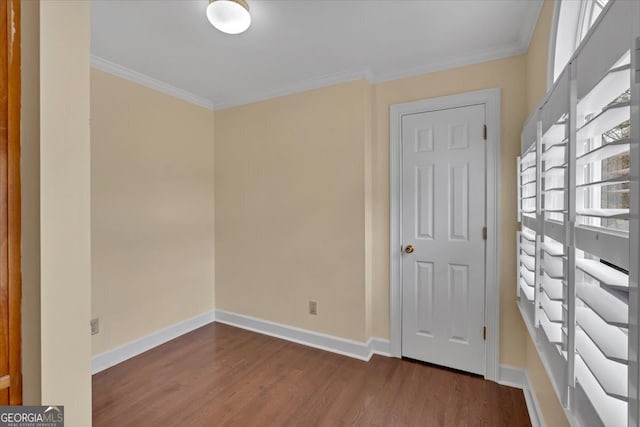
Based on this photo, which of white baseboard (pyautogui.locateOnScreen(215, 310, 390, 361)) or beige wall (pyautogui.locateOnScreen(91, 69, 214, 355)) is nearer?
beige wall (pyautogui.locateOnScreen(91, 69, 214, 355))

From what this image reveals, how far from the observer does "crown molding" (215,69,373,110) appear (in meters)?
2.59

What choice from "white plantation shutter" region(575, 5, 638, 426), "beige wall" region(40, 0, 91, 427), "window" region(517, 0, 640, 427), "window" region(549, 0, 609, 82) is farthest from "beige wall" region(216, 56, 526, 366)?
"beige wall" region(40, 0, 91, 427)

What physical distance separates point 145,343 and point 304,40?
2.88 metres

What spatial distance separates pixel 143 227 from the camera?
272 cm

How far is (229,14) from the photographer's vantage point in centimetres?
159

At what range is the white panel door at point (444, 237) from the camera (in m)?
2.29

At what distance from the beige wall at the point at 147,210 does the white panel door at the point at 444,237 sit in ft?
7.08

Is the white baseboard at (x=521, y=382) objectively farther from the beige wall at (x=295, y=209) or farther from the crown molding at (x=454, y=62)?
the crown molding at (x=454, y=62)

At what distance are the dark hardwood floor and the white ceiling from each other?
244 centimetres

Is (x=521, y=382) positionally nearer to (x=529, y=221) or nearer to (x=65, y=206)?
(x=529, y=221)

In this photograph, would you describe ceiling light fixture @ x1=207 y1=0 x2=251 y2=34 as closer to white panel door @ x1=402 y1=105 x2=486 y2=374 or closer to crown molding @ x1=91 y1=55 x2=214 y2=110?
crown molding @ x1=91 y1=55 x2=214 y2=110

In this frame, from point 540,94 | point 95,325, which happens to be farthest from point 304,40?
point 95,325

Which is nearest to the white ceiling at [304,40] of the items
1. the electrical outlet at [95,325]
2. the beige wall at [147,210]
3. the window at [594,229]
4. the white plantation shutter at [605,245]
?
the beige wall at [147,210]

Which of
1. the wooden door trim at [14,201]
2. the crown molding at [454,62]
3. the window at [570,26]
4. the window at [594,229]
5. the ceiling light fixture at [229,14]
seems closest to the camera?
the window at [594,229]
